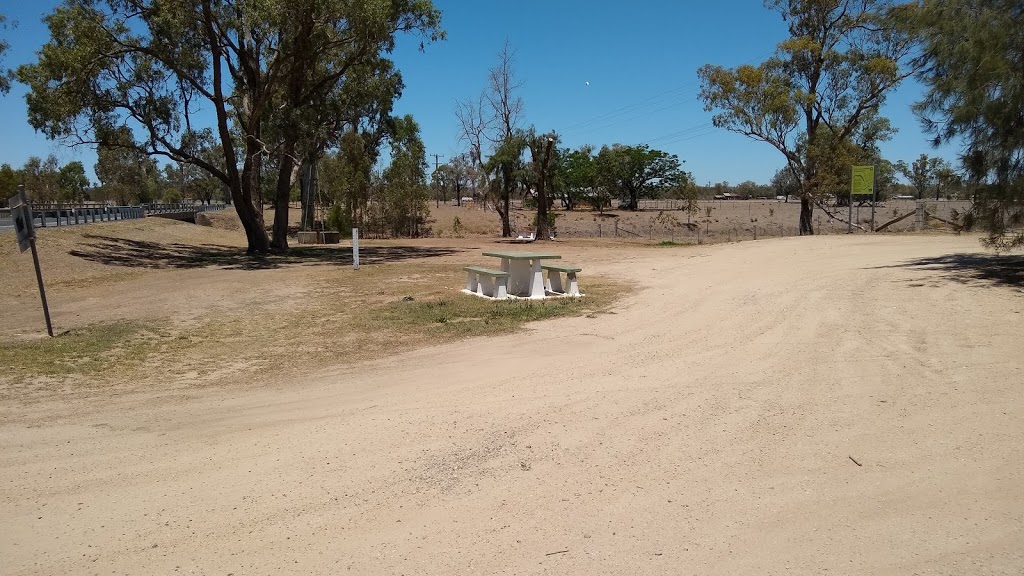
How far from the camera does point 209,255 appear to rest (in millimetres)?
28562

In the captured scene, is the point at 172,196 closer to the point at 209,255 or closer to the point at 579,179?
the point at 579,179

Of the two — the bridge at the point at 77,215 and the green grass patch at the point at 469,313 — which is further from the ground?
the bridge at the point at 77,215

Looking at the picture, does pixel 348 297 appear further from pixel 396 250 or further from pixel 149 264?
pixel 396 250

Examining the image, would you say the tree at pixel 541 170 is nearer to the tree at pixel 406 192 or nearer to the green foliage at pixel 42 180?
the tree at pixel 406 192

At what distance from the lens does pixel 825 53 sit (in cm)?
3306

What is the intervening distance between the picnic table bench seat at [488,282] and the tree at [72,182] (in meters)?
73.4

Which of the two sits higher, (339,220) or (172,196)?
(172,196)

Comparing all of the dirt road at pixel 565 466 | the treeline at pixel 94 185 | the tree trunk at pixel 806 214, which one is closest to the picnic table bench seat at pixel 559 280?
the dirt road at pixel 565 466

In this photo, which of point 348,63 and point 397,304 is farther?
point 348,63

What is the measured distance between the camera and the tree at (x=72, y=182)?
252ft

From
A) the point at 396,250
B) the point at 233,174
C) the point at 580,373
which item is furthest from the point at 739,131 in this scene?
the point at 580,373

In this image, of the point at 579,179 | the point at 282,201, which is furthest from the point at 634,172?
the point at 282,201

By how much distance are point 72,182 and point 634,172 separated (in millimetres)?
67193

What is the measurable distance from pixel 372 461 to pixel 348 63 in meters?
23.6
